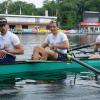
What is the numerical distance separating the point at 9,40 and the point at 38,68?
169 centimetres

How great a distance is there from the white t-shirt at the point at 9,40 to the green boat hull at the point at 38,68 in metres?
0.66

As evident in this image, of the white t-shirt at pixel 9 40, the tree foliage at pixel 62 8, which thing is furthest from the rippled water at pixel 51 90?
the tree foliage at pixel 62 8

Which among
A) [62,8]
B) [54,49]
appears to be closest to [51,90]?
[54,49]

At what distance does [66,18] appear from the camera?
134m

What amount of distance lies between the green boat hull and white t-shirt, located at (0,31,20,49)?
2.16 feet

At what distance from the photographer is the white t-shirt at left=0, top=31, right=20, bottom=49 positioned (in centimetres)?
1287

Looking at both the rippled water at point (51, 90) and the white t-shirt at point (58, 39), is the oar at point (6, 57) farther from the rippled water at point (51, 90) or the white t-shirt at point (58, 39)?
the white t-shirt at point (58, 39)

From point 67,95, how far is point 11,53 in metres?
3.00

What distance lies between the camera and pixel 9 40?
42.3 feet

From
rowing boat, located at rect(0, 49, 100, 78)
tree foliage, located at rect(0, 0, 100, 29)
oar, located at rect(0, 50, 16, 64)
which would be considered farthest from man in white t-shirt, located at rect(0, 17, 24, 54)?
tree foliage, located at rect(0, 0, 100, 29)

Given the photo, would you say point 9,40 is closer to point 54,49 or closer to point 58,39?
point 54,49

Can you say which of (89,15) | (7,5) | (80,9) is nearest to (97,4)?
(80,9)

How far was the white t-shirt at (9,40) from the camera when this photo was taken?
12.9 m

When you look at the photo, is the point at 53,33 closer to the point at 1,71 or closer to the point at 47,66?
the point at 47,66
